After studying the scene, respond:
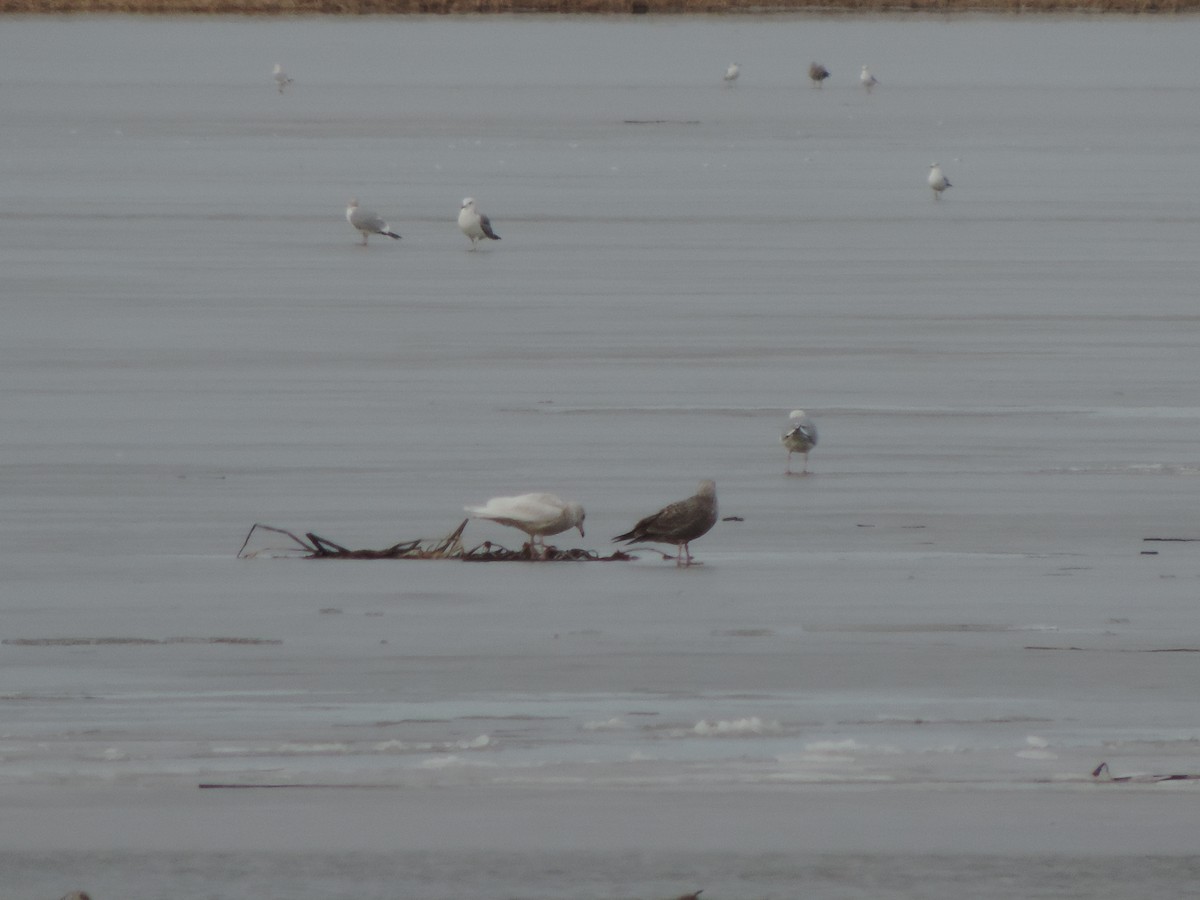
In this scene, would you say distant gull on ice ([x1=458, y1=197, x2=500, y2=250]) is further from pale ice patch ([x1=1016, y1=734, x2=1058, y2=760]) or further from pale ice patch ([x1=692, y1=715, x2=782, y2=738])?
pale ice patch ([x1=1016, y1=734, x2=1058, y2=760])

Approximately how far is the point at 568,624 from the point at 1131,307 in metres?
9.48

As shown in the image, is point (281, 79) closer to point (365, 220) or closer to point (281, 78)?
point (281, 78)

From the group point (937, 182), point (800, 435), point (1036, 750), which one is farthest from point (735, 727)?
point (937, 182)

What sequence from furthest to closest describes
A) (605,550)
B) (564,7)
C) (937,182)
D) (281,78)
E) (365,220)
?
(564,7) < (281,78) < (937,182) < (365,220) < (605,550)

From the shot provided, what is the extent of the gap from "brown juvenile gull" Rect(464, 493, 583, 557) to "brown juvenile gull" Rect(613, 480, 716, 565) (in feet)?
0.72

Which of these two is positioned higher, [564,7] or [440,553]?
[440,553]

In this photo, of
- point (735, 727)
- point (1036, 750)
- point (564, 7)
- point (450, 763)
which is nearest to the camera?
point (450, 763)

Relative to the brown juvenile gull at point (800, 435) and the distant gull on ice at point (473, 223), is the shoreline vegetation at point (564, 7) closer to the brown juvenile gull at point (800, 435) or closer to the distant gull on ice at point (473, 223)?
the distant gull on ice at point (473, 223)

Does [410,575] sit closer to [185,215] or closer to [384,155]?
[185,215]

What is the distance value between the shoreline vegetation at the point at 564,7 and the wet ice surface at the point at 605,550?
5903cm

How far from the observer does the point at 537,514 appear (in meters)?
8.60

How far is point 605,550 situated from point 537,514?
1.50ft

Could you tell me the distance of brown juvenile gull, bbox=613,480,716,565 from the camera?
8.58 m

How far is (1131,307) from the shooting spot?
16516 mm
